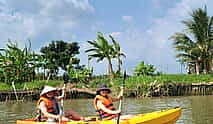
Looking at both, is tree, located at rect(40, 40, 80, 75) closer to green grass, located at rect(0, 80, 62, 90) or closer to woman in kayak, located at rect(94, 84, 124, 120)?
green grass, located at rect(0, 80, 62, 90)

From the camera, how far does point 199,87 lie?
2145cm

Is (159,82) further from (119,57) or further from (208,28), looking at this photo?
(208,28)

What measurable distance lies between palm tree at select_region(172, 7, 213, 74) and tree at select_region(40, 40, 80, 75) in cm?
1271

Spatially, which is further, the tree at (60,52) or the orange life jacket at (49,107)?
the tree at (60,52)

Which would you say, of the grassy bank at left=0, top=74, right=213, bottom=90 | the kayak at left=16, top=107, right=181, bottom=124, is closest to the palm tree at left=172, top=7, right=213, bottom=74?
the grassy bank at left=0, top=74, right=213, bottom=90

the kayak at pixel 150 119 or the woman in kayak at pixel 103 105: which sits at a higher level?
the woman in kayak at pixel 103 105

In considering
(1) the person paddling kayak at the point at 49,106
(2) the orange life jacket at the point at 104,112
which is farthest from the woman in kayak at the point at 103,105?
(1) the person paddling kayak at the point at 49,106

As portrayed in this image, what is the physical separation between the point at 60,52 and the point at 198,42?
600 inches

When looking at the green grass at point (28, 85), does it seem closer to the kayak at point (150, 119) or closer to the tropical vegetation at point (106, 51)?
the tropical vegetation at point (106, 51)

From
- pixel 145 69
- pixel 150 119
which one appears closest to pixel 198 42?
pixel 145 69

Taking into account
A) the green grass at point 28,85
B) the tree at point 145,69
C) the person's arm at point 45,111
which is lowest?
the person's arm at point 45,111

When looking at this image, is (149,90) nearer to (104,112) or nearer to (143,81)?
(143,81)

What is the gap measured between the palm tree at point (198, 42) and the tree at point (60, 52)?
1271cm

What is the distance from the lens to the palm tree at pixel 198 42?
81.4ft
